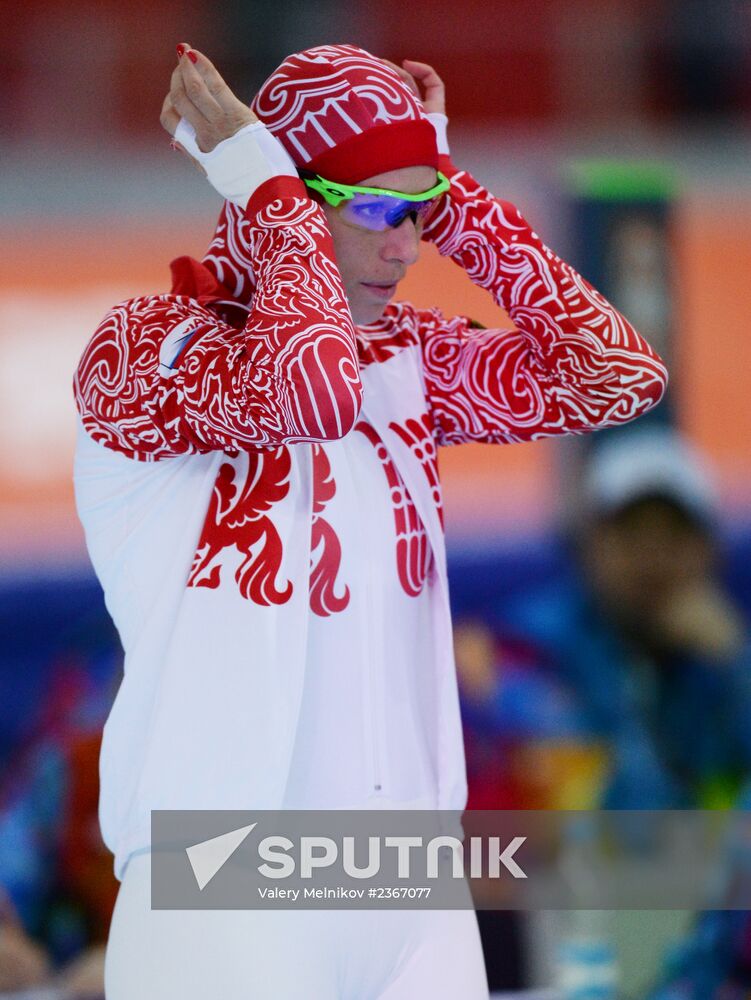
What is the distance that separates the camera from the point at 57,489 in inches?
151

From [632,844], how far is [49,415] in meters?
1.93

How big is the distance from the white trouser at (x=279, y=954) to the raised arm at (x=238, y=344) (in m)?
0.44

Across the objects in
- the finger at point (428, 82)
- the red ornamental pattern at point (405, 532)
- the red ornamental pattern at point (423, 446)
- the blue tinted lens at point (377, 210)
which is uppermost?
the finger at point (428, 82)

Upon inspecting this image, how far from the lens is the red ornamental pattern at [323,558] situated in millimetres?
1425

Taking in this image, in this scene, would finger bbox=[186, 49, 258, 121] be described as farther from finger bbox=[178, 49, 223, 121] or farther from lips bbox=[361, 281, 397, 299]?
lips bbox=[361, 281, 397, 299]

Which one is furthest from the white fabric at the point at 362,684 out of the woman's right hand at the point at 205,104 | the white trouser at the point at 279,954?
the woman's right hand at the point at 205,104

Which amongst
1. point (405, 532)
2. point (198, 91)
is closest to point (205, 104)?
point (198, 91)

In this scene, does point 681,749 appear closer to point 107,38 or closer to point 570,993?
point 570,993

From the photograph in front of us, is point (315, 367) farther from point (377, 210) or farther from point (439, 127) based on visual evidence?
point (439, 127)

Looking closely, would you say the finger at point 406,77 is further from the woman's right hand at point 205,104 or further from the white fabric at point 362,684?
the white fabric at point 362,684

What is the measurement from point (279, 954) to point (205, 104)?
82 centimetres

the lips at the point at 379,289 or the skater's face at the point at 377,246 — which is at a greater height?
the skater's face at the point at 377,246

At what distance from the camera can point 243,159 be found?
139 centimetres

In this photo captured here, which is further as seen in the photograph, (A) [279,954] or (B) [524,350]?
(B) [524,350]
